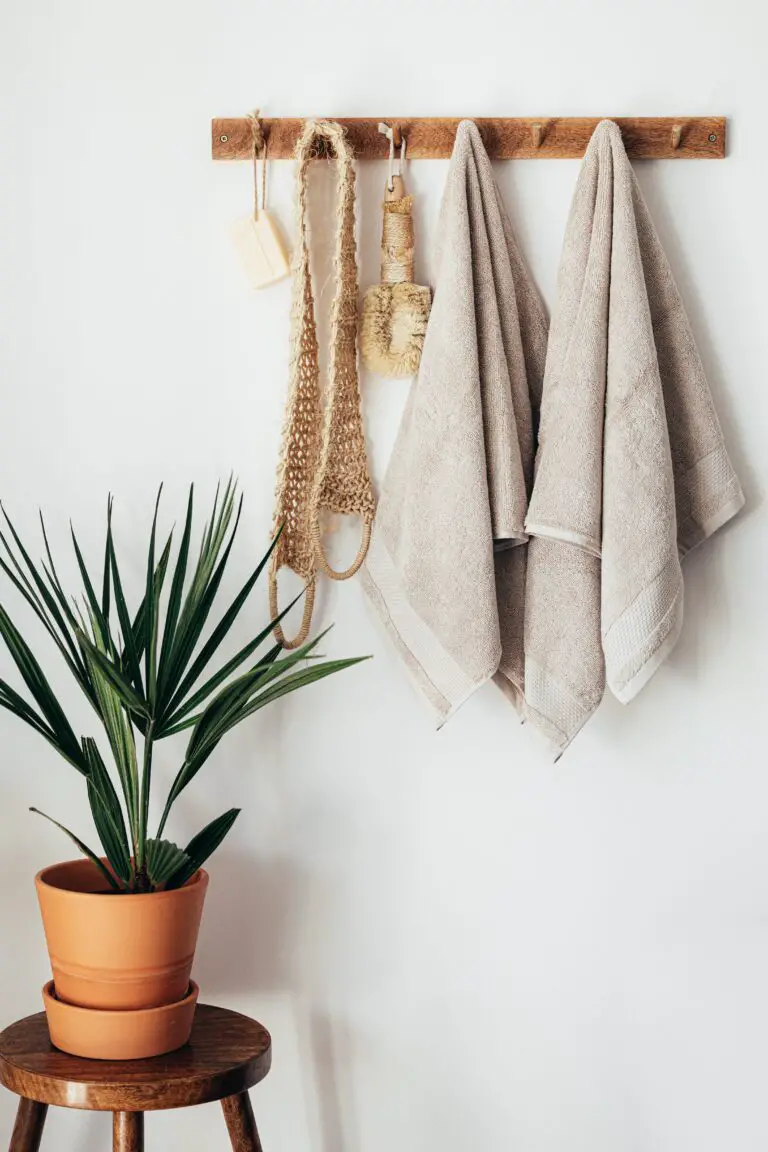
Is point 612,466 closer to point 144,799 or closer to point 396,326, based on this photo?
point 396,326

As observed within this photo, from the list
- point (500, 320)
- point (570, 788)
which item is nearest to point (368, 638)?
point (570, 788)

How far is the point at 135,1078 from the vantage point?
109 centimetres

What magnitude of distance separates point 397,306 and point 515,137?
25cm

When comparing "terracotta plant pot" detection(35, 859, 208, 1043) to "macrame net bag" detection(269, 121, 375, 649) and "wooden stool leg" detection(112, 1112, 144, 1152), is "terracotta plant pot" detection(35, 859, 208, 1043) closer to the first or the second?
"wooden stool leg" detection(112, 1112, 144, 1152)

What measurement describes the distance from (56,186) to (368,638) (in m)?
0.68

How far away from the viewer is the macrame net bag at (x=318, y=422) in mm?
1314

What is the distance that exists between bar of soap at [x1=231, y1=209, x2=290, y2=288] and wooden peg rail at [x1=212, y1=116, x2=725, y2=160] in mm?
87

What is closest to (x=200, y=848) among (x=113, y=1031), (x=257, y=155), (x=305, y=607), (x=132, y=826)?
(x=132, y=826)

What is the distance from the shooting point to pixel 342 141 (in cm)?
131

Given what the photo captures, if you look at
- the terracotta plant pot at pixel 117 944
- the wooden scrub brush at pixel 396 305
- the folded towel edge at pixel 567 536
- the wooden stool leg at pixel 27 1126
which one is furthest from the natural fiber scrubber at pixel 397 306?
the wooden stool leg at pixel 27 1126

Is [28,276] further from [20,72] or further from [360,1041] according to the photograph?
[360,1041]

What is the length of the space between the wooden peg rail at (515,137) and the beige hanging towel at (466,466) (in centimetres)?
5

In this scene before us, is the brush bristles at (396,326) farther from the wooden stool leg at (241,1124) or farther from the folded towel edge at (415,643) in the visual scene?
the wooden stool leg at (241,1124)

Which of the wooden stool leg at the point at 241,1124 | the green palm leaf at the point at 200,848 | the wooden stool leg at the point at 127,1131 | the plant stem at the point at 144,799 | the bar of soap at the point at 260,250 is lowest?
the wooden stool leg at the point at 241,1124
